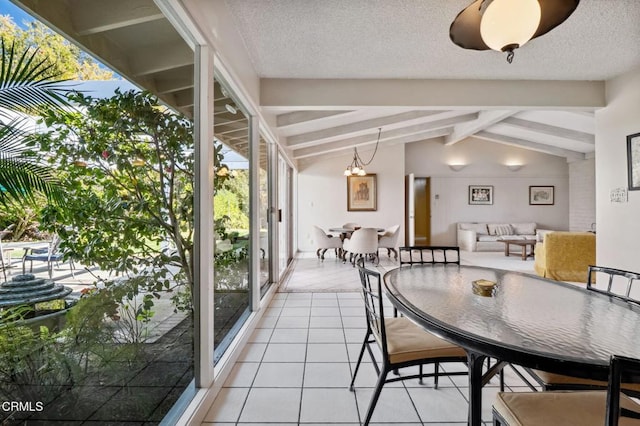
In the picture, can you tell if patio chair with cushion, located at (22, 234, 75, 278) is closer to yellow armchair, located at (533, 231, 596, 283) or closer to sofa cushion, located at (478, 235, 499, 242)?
yellow armchair, located at (533, 231, 596, 283)

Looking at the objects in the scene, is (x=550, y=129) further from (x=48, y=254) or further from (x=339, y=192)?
(x=48, y=254)

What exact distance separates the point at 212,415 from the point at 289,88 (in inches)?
118

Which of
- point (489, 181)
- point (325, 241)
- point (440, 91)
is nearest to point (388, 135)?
point (325, 241)

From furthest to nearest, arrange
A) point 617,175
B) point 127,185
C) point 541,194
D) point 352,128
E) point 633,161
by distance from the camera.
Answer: point 541,194 < point 352,128 < point 617,175 < point 633,161 < point 127,185

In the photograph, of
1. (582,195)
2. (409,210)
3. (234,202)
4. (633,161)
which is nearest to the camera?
(234,202)

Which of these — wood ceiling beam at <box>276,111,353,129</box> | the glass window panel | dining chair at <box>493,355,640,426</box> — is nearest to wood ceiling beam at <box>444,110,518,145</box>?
wood ceiling beam at <box>276,111,353,129</box>

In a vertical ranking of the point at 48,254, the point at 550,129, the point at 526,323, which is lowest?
the point at 526,323

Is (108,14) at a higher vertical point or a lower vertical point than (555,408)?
higher

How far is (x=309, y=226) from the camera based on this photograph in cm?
776

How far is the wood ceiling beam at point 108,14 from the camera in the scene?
926 mm

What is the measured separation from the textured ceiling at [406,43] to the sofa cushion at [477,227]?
5.52 meters

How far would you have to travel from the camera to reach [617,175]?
10.6 feet

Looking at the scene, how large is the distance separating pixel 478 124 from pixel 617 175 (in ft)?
10.6

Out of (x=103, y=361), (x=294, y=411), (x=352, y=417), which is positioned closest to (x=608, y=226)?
(x=352, y=417)
